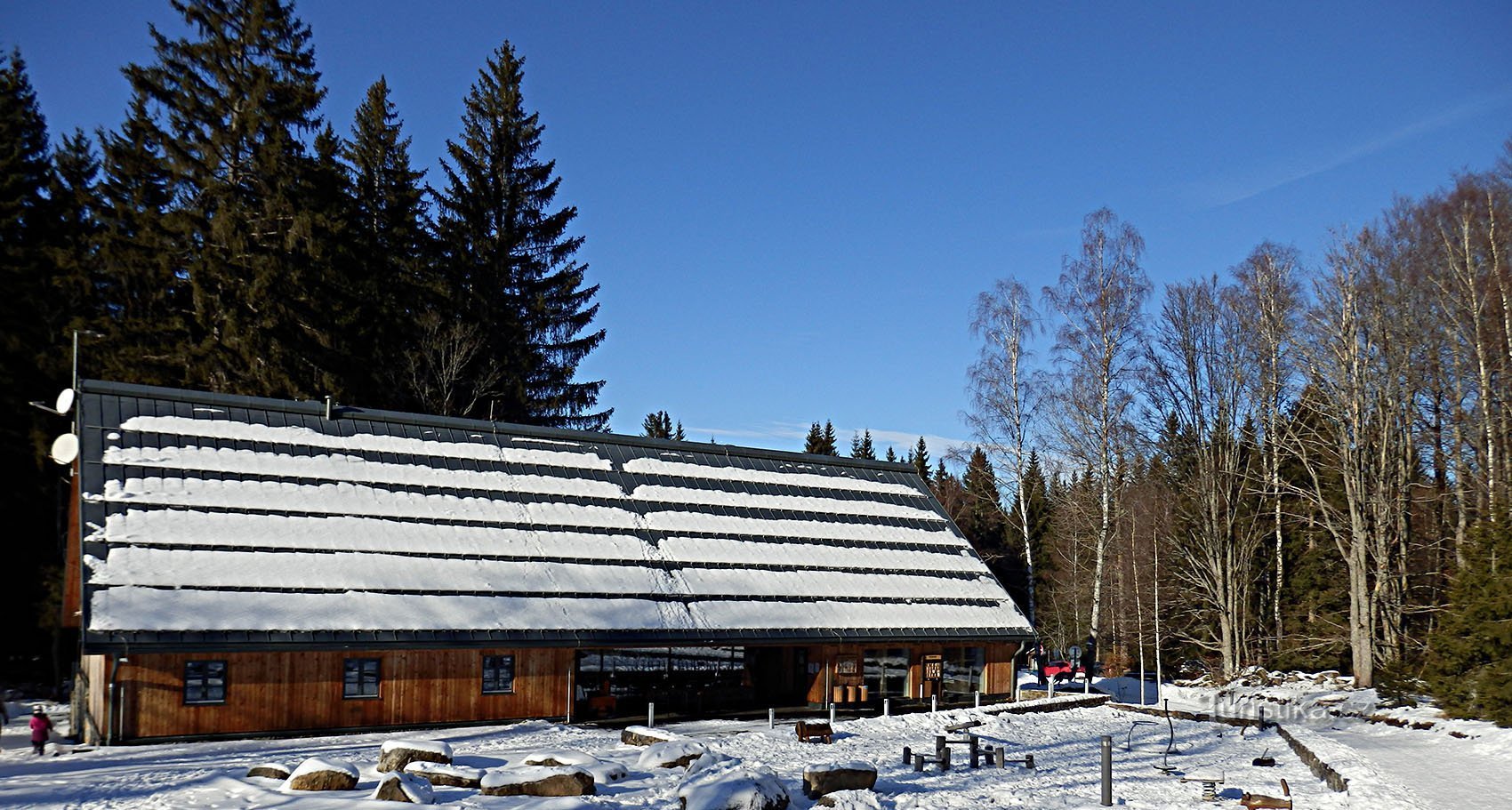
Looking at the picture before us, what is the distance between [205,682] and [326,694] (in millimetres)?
2184

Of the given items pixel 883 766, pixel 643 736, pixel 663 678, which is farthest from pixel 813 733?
pixel 663 678

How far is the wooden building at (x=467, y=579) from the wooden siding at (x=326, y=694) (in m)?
0.04

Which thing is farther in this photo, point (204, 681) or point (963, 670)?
point (963, 670)

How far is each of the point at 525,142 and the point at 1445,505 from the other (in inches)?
1632

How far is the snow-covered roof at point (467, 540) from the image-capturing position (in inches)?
811

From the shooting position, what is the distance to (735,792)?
47.4 feet

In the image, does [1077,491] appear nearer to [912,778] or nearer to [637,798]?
[912,778]

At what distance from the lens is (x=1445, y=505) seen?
38.0 metres

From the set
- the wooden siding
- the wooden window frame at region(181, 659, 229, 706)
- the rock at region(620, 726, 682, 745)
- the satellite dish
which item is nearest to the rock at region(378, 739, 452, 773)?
the rock at region(620, 726, 682, 745)

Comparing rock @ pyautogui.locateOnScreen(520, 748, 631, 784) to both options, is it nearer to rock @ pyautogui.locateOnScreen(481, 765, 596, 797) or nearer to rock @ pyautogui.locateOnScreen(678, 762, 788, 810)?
rock @ pyautogui.locateOnScreen(481, 765, 596, 797)

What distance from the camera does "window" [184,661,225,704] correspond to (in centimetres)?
1972

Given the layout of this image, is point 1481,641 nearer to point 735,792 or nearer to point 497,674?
point 735,792

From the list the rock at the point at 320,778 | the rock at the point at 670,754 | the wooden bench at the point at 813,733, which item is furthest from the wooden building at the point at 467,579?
the rock at the point at 320,778

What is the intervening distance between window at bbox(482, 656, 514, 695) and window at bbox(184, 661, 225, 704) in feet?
16.7
